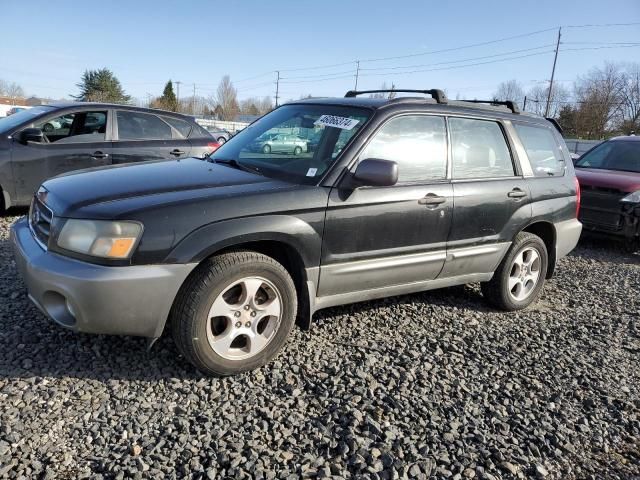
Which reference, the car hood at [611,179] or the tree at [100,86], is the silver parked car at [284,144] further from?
the tree at [100,86]

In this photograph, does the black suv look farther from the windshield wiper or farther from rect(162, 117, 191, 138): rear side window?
rect(162, 117, 191, 138): rear side window

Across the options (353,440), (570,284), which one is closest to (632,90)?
(570,284)

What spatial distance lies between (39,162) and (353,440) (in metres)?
5.58

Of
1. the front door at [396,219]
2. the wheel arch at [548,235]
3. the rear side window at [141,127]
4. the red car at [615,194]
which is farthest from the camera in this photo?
the red car at [615,194]

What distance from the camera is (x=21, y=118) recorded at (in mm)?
6395

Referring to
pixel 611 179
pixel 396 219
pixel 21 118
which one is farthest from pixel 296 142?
pixel 611 179

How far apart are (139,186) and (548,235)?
3.77 m

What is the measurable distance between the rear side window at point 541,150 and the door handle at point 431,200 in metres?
1.30

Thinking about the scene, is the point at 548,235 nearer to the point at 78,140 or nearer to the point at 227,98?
the point at 78,140

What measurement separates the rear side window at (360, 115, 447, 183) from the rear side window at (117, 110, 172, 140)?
4.42 m

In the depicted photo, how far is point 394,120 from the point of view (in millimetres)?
3613

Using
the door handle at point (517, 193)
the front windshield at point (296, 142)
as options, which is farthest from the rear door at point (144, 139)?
the door handle at point (517, 193)

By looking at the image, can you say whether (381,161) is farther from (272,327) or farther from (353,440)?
(353,440)

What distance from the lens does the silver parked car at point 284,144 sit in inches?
144
